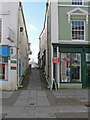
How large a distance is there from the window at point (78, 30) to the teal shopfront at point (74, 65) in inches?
41.8

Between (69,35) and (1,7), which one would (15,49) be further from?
(69,35)

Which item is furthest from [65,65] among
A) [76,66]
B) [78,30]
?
[78,30]

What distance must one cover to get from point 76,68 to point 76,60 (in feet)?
2.58

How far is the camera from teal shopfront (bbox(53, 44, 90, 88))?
40.8ft

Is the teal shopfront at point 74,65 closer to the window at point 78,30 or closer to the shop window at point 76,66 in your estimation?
the shop window at point 76,66

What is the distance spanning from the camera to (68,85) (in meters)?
12.3

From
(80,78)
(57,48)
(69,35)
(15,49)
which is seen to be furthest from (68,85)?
(15,49)

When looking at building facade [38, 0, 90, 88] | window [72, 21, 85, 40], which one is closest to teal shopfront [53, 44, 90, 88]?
building facade [38, 0, 90, 88]

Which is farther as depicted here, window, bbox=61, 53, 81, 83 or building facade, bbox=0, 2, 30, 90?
window, bbox=61, 53, 81, 83

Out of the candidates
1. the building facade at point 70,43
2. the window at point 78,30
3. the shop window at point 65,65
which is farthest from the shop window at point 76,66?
the window at point 78,30

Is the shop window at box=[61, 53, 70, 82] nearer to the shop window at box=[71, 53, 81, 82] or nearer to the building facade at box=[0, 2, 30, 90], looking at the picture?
the shop window at box=[71, 53, 81, 82]

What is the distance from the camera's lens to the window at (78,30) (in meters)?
12.9

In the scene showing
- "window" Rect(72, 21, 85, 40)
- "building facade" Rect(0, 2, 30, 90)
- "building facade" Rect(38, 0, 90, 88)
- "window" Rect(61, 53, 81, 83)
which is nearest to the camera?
"building facade" Rect(0, 2, 30, 90)

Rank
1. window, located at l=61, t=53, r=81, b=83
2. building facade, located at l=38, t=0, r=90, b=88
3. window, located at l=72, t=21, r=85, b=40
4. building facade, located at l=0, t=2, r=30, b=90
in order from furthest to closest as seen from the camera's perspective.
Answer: window, located at l=72, t=21, r=85, b=40 < window, located at l=61, t=53, r=81, b=83 < building facade, located at l=38, t=0, r=90, b=88 < building facade, located at l=0, t=2, r=30, b=90
